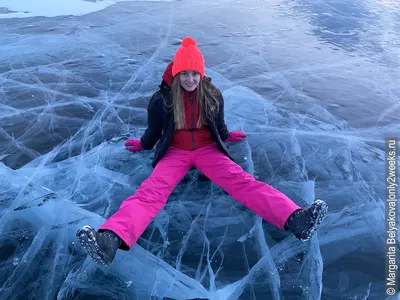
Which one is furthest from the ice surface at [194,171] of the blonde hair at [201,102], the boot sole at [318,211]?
the blonde hair at [201,102]

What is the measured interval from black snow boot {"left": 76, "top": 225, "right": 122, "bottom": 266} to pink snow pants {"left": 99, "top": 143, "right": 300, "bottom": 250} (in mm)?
77

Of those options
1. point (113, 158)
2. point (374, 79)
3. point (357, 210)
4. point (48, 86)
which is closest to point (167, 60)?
point (48, 86)

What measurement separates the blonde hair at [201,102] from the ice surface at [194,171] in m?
0.41

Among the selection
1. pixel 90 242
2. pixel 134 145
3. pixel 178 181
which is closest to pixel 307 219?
pixel 178 181

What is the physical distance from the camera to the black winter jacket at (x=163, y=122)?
2426 millimetres

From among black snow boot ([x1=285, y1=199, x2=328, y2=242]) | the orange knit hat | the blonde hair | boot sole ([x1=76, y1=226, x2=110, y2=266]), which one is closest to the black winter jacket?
the blonde hair

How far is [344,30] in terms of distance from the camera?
570 cm

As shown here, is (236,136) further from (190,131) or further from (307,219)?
(307,219)

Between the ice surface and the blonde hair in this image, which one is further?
the blonde hair

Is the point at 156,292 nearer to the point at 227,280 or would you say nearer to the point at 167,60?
the point at 227,280

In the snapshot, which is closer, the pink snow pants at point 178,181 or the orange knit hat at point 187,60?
the pink snow pants at point 178,181

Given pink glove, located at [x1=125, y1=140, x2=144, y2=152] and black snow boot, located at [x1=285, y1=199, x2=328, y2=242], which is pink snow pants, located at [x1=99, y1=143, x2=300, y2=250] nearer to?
black snow boot, located at [x1=285, y1=199, x2=328, y2=242]

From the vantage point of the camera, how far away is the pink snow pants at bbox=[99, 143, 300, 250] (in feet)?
6.29

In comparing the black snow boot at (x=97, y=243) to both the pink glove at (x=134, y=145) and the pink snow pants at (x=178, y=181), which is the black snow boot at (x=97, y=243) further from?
the pink glove at (x=134, y=145)
